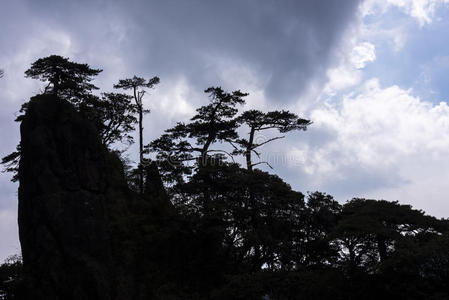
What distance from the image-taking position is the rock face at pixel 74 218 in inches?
745

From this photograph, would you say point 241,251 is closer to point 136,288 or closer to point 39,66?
point 136,288

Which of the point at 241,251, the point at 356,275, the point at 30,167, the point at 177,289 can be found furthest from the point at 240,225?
the point at 30,167

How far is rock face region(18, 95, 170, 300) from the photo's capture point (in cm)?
1892

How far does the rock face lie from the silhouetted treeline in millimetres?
1155

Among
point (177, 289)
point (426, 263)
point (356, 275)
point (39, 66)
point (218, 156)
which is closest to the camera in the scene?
point (426, 263)

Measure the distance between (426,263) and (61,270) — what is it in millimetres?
17760

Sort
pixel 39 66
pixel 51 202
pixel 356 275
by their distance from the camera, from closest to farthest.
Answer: pixel 356 275 → pixel 51 202 → pixel 39 66

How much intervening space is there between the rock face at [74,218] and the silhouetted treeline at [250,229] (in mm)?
1155

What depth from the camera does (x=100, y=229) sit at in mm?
20531

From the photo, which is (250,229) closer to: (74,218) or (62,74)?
(74,218)

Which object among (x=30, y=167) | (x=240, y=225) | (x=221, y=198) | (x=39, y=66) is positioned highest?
(x=39, y=66)

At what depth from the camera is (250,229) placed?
62.1 ft

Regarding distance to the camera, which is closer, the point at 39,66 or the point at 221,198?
the point at 221,198

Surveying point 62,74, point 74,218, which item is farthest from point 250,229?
point 62,74
